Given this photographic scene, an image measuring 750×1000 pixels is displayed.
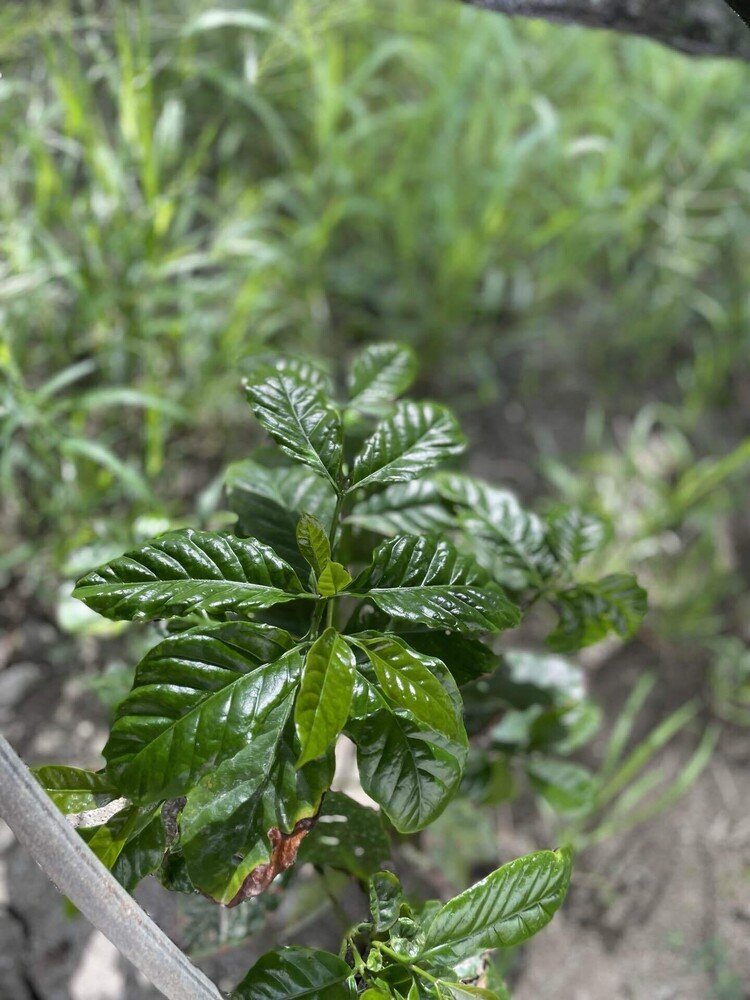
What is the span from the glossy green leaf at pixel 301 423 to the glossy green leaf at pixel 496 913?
45cm

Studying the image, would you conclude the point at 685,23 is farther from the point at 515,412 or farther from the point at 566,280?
the point at 515,412

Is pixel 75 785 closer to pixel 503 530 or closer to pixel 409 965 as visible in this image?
pixel 409 965

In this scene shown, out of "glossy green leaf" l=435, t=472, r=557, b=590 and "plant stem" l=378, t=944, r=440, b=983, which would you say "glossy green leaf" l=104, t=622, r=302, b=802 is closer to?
"plant stem" l=378, t=944, r=440, b=983

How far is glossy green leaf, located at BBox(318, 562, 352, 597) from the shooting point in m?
0.86

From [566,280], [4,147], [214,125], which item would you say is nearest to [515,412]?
[566,280]

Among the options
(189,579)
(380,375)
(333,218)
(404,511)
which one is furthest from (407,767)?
(333,218)

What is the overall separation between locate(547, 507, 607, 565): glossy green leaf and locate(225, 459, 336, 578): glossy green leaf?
11.8 inches

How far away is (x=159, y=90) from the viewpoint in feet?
6.76

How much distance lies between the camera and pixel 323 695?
767mm

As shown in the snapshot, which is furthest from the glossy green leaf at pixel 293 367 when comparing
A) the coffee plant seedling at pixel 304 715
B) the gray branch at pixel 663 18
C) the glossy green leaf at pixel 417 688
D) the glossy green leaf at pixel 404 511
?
the gray branch at pixel 663 18

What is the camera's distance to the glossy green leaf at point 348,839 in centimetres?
104

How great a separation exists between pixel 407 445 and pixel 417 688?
297 mm

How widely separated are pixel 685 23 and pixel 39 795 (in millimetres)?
1733

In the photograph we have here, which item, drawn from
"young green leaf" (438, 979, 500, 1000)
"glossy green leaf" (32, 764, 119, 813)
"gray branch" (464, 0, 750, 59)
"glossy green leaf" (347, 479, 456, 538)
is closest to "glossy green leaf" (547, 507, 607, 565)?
"glossy green leaf" (347, 479, 456, 538)
